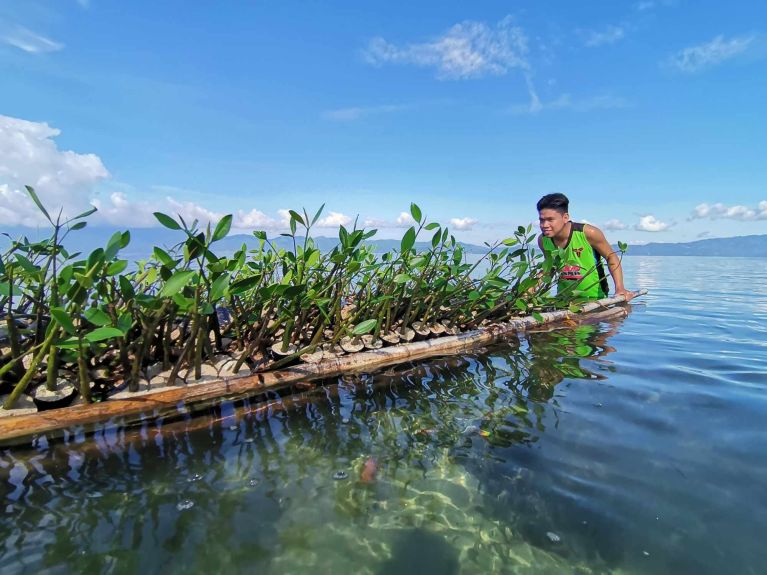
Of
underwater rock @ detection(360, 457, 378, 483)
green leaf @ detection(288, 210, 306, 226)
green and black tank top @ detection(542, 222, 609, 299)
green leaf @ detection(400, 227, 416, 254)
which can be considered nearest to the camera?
underwater rock @ detection(360, 457, 378, 483)

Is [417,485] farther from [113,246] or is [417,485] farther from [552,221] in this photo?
[552,221]

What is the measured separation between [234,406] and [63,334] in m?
1.16

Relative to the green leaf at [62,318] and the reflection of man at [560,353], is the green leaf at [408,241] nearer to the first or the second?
the reflection of man at [560,353]

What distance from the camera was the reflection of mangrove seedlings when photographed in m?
2.47

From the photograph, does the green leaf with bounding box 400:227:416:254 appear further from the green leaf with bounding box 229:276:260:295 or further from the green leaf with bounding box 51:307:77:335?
the green leaf with bounding box 51:307:77:335

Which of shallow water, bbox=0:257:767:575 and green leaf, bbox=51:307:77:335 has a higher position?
green leaf, bbox=51:307:77:335

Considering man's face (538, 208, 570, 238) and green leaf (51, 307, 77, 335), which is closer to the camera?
green leaf (51, 307, 77, 335)

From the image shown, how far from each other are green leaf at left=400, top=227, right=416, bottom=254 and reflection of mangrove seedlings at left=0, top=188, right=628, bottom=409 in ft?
0.05

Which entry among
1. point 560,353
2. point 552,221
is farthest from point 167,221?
point 552,221

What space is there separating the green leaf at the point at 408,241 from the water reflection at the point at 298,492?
61.7 inches

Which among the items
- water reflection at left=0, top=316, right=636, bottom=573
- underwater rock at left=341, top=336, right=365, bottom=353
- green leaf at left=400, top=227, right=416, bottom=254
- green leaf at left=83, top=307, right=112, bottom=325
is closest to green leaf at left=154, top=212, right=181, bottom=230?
green leaf at left=83, top=307, right=112, bottom=325

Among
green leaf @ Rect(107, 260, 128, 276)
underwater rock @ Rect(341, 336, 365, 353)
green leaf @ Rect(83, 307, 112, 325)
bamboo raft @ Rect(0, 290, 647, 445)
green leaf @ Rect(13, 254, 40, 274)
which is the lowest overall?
bamboo raft @ Rect(0, 290, 647, 445)

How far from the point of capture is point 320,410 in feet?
9.91

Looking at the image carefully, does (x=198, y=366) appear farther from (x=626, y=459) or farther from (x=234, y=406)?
(x=626, y=459)
